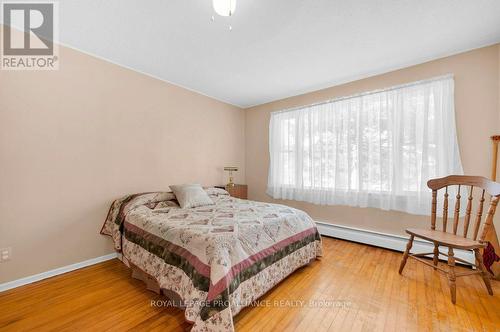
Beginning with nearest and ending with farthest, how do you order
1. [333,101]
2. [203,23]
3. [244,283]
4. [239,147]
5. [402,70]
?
[244,283] → [203,23] → [402,70] → [333,101] → [239,147]

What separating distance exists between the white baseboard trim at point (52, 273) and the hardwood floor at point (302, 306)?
0.22ft

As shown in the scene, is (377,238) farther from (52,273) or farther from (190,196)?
(52,273)

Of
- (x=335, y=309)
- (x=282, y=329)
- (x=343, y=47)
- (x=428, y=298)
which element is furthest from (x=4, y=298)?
(x=343, y=47)

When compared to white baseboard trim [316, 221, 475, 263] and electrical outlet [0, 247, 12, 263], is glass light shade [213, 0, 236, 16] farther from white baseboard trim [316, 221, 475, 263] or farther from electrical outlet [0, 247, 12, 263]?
white baseboard trim [316, 221, 475, 263]

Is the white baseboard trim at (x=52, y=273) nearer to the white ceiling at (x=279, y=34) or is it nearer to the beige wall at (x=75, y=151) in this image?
the beige wall at (x=75, y=151)

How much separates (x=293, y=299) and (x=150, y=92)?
318 centimetres

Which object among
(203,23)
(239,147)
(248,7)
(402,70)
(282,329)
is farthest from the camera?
(239,147)

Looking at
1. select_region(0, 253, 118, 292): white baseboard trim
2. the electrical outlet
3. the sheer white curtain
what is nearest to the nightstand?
the sheer white curtain

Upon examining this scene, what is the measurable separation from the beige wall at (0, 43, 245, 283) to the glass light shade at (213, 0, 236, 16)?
184 cm

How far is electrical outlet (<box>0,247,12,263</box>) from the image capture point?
6.27ft

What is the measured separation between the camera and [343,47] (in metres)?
2.33

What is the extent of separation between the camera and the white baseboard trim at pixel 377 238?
257cm

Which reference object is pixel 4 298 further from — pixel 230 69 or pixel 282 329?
pixel 230 69

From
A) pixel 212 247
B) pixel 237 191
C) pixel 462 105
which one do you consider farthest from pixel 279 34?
pixel 237 191
